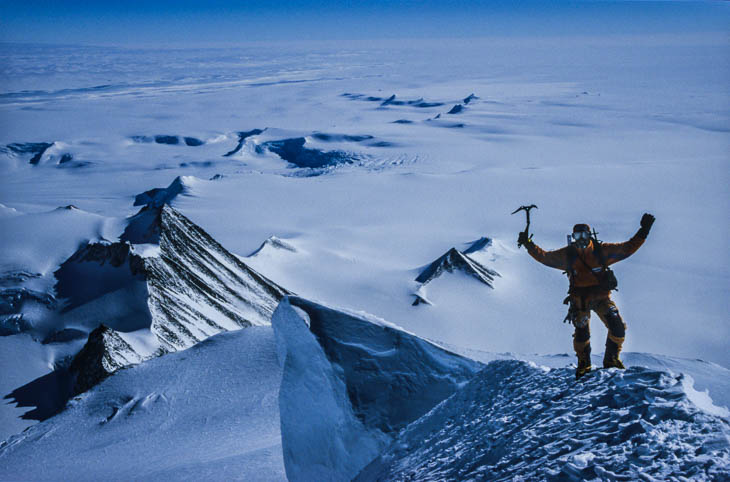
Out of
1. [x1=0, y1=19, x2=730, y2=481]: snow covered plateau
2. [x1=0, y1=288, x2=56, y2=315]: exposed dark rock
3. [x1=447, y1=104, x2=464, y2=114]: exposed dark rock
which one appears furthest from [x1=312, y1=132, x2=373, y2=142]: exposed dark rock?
[x1=0, y1=288, x2=56, y2=315]: exposed dark rock

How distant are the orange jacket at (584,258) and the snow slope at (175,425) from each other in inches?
170

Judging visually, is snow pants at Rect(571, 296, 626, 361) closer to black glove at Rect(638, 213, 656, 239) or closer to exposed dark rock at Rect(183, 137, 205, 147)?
black glove at Rect(638, 213, 656, 239)

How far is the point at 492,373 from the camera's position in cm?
654

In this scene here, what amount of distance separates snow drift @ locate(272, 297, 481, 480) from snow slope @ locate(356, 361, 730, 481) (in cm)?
31

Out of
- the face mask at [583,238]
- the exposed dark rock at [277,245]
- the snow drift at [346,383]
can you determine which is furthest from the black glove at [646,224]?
the exposed dark rock at [277,245]

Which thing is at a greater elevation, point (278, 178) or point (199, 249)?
point (199, 249)

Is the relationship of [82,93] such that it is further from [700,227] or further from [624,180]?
[700,227]

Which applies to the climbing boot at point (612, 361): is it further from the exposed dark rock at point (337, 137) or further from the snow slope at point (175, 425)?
the exposed dark rock at point (337, 137)

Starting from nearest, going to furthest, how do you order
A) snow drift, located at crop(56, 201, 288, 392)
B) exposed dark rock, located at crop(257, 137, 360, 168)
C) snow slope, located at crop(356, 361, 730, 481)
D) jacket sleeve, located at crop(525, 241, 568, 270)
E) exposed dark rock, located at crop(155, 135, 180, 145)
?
1. snow slope, located at crop(356, 361, 730, 481)
2. jacket sleeve, located at crop(525, 241, 568, 270)
3. snow drift, located at crop(56, 201, 288, 392)
4. exposed dark rock, located at crop(257, 137, 360, 168)
5. exposed dark rock, located at crop(155, 135, 180, 145)

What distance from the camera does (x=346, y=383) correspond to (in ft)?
22.4

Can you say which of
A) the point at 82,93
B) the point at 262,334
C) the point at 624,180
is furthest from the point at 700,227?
the point at 82,93

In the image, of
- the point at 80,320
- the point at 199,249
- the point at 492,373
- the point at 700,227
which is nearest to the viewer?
the point at 492,373

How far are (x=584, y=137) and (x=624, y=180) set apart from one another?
148 feet

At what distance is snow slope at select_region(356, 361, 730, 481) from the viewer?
13.2 feet
